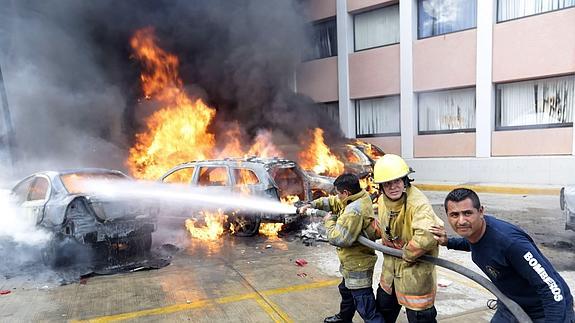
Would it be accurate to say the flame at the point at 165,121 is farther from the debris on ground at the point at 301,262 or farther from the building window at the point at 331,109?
the debris on ground at the point at 301,262

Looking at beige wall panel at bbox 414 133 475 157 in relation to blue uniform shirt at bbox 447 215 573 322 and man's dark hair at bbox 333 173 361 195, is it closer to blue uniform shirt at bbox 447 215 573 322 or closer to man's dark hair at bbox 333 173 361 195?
man's dark hair at bbox 333 173 361 195

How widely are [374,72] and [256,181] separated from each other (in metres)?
9.30

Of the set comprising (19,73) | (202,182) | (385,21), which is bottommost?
(202,182)

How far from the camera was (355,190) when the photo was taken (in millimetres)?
3203

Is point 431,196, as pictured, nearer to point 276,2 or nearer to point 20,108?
point 276,2

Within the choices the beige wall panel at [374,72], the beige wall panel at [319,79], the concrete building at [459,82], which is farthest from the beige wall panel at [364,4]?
the beige wall panel at [319,79]

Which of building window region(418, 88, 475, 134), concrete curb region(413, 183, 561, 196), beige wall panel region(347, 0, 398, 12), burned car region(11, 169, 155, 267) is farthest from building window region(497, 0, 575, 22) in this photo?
burned car region(11, 169, 155, 267)

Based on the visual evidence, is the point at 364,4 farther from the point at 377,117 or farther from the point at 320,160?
the point at 320,160

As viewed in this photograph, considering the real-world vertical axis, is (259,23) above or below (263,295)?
above

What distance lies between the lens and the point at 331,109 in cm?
1642

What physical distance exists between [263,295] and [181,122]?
34.4ft

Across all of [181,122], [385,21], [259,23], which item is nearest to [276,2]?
[259,23]

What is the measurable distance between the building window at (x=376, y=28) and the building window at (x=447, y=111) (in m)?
2.54

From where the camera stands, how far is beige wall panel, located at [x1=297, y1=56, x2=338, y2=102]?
15961 mm
